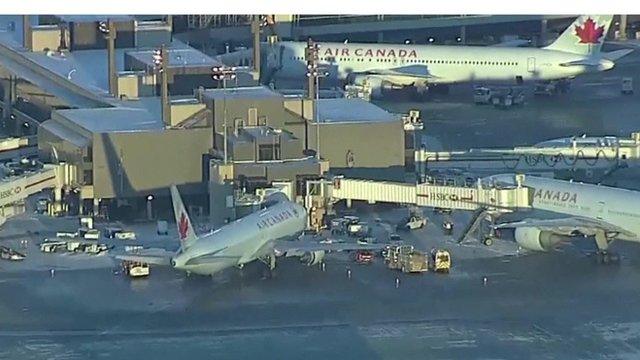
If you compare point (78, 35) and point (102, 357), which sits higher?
point (78, 35)

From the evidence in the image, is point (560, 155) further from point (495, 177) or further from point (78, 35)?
point (78, 35)

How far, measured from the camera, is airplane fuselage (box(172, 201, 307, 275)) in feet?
152

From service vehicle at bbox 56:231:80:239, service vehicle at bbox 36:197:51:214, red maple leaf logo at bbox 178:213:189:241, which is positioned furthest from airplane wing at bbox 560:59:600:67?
red maple leaf logo at bbox 178:213:189:241

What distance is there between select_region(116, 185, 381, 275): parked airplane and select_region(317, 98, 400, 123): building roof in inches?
309

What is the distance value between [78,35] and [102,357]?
36784 millimetres

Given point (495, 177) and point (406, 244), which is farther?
point (495, 177)

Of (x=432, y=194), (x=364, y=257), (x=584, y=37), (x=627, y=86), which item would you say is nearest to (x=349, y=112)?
(x=432, y=194)

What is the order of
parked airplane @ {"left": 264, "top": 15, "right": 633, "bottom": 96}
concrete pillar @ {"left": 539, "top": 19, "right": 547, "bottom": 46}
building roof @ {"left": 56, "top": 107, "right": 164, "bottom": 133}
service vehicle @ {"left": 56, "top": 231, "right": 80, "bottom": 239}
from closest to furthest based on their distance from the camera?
service vehicle @ {"left": 56, "top": 231, "right": 80, "bottom": 239}
building roof @ {"left": 56, "top": 107, "right": 164, "bottom": 133}
parked airplane @ {"left": 264, "top": 15, "right": 633, "bottom": 96}
concrete pillar @ {"left": 539, "top": 19, "right": 547, "bottom": 46}

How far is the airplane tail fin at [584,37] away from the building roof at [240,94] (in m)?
28.0

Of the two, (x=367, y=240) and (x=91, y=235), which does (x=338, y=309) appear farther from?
(x=91, y=235)

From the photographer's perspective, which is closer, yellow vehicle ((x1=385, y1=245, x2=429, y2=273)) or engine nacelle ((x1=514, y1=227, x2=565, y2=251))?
yellow vehicle ((x1=385, y1=245, x2=429, y2=273))

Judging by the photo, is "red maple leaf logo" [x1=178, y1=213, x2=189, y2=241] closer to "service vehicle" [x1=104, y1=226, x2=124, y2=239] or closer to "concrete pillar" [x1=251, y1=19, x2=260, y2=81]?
"service vehicle" [x1=104, y1=226, x2=124, y2=239]

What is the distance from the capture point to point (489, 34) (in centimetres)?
9850
